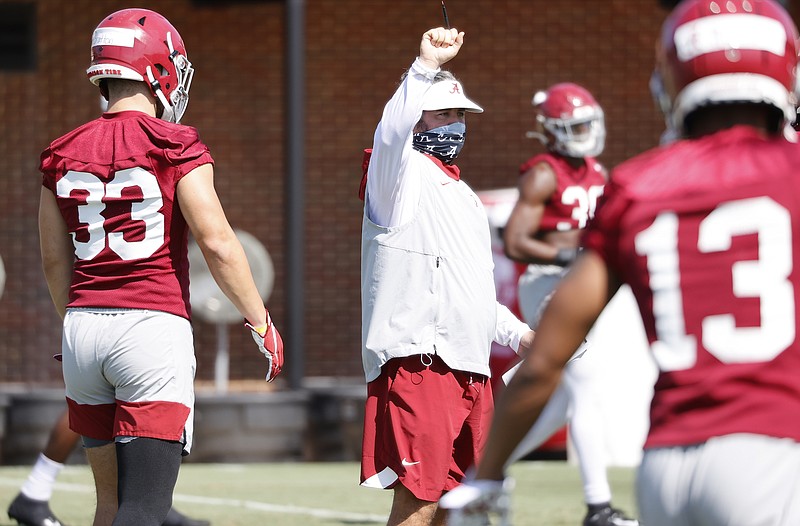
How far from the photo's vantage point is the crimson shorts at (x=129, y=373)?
13.0 ft

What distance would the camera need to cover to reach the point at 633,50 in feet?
45.9

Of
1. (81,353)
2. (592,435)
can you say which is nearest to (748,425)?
(81,353)

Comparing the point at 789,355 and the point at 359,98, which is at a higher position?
the point at 359,98

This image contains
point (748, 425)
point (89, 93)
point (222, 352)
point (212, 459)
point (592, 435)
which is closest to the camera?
point (748, 425)

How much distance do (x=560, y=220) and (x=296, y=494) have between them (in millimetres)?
2380

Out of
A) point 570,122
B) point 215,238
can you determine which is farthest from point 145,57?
point 570,122

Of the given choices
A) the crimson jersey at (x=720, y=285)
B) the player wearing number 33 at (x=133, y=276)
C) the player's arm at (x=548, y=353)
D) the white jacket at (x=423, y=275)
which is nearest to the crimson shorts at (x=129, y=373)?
the player wearing number 33 at (x=133, y=276)

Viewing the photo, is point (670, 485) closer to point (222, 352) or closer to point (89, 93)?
point (222, 352)

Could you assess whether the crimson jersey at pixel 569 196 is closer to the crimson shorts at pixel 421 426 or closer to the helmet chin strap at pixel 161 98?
the crimson shorts at pixel 421 426

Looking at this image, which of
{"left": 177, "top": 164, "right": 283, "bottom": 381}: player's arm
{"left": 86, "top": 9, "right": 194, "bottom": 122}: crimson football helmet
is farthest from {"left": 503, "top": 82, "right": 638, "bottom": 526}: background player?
{"left": 86, "top": 9, "right": 194, "bottom": 122}: crimson football helmet

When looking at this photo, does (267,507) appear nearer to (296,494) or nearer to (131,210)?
(296,494)

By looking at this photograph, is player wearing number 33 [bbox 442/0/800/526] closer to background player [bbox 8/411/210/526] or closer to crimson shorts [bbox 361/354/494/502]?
crimson shorts [bbox 361/354/494/502]

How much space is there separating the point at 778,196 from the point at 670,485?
484 mm

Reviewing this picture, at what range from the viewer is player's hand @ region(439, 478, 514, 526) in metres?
2.38
